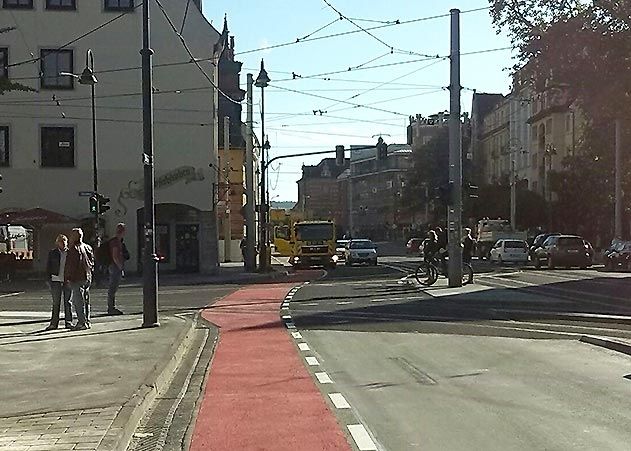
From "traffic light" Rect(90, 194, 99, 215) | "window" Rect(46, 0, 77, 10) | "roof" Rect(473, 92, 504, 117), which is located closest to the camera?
"traffic light" Rect(90, 194, 99, 215)

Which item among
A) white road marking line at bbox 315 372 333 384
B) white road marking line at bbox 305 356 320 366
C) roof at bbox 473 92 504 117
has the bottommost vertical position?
white road marking line at bbox 305 356 320 366

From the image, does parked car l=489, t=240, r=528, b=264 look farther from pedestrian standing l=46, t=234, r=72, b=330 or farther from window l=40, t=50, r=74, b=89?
pedestrian standing l=46, t=234, r=72, b=330

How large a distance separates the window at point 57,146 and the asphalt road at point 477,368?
22.9 m

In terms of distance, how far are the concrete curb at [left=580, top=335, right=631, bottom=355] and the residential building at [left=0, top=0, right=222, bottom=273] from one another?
105 ft

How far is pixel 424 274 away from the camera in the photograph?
105 feet

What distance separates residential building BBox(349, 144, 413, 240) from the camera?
133875mm

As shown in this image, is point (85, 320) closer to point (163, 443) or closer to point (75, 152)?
point (163, 443)

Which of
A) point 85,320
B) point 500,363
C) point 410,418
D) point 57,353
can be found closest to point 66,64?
point 85,320

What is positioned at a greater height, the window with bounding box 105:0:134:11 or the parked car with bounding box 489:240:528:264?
the window with bounding box 105:0:134:11

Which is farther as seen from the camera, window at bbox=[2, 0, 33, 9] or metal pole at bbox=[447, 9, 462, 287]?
window at bbox=[2, 0, 33, 9]

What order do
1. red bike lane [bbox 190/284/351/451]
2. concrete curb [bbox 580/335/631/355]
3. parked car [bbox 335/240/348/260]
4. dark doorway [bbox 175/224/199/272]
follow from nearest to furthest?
red bike lane [bbox 190/284/351/451] → concrete curb [bbox 580/335/631/355] → dark doorway [bbox 175/224/199/272] → parked car [bbox 335/240/348/260]

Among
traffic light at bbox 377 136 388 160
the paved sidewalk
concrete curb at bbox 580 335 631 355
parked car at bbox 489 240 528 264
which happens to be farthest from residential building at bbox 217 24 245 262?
concrete curb at bbox 580 335 631 355

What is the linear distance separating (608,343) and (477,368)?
3.29 m

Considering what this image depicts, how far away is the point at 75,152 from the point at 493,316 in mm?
29490
